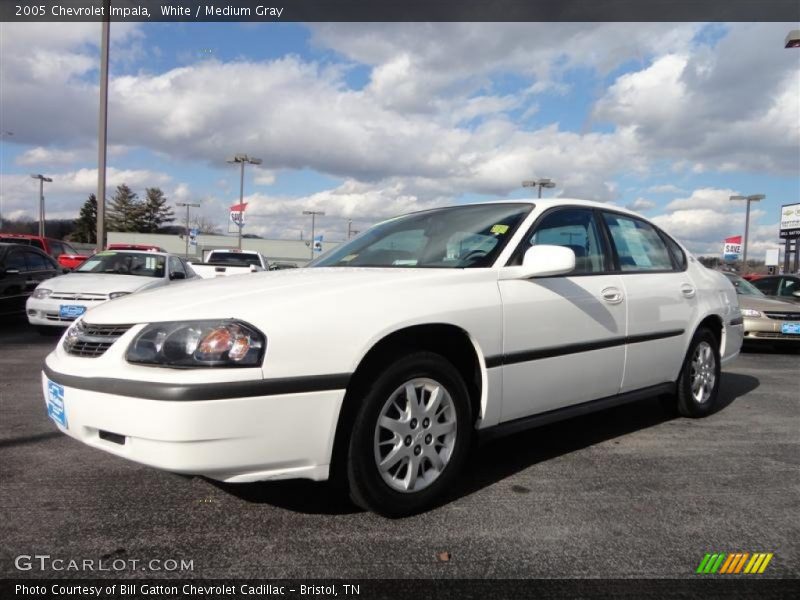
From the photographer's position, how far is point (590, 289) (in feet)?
11.5

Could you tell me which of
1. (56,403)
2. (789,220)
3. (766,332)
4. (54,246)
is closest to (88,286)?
(56,403)

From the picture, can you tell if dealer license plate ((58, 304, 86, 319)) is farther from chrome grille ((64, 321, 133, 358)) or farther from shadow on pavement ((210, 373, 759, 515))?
shadow on pavement ((210, 373, 759, 515))

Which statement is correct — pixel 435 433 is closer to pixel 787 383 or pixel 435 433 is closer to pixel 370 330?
pixel 370 330

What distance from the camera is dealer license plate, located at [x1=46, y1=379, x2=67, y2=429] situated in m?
2.57

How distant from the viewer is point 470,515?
2730 millimetres

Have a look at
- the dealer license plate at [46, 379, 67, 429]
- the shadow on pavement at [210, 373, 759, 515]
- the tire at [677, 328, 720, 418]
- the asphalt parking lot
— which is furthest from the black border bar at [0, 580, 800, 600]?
the tire at [677, 328, 720, 418]

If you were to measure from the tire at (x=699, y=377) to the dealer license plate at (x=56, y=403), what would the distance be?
403cm

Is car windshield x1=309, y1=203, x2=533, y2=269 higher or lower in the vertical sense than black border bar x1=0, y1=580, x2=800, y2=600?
higher

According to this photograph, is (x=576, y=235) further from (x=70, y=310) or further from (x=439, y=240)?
(x=70, y=310)

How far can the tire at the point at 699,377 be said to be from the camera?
4438 millimetres

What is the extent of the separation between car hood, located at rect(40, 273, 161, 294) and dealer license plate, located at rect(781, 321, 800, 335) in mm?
9456

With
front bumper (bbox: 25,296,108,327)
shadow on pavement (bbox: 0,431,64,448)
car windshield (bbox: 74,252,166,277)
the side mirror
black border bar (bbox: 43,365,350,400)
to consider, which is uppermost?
the side mirror

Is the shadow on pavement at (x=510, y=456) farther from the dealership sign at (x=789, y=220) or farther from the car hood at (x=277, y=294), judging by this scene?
the dealership sign at (x=789, y=220)

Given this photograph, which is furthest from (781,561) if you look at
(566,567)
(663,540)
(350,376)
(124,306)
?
(124,306)
